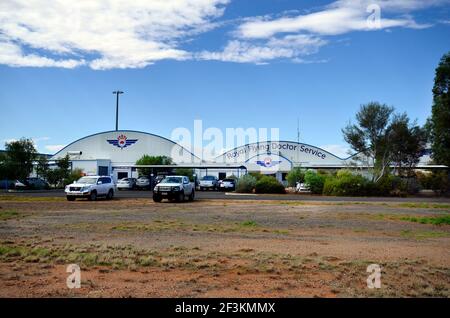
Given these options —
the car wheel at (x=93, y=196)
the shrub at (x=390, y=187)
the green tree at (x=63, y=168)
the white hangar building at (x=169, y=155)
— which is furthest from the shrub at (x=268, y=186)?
the green tree at (x=63, y=168)

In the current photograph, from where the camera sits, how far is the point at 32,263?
29.8 ft

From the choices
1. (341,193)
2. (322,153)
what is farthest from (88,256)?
(322,153)

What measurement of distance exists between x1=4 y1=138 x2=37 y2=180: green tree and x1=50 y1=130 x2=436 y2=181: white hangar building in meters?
13.3

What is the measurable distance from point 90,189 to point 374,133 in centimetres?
2900

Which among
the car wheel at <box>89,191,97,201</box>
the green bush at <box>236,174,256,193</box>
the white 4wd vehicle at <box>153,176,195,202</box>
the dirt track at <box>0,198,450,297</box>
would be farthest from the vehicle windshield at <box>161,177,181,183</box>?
the green bush at <box>236,174,256,193</box>

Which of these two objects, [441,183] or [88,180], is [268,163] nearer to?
[441,183]

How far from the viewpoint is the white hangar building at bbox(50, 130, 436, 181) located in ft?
204

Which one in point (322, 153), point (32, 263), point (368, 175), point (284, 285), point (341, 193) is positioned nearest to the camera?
point (284, 285)

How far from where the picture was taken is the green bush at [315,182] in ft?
141

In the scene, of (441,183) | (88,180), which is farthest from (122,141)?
(441,183)

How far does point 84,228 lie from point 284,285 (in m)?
9.02

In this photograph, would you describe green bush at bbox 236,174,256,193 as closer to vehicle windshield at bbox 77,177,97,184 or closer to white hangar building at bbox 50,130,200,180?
vehicle windshield at bbox 77,177,97,184

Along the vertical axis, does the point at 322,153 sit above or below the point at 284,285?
above
